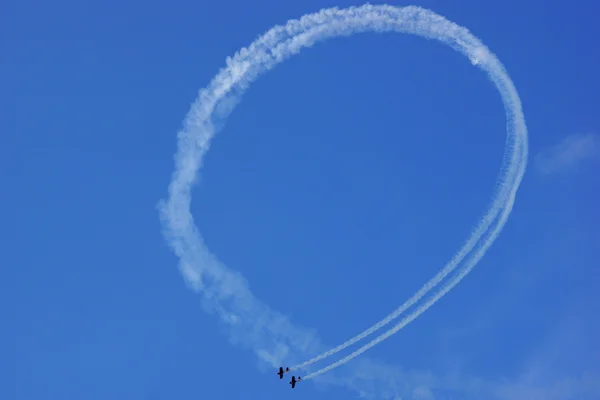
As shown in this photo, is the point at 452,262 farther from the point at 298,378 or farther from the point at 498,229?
the point at 298,378

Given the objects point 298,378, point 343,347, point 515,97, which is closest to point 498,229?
point 515,97

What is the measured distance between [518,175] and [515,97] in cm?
498

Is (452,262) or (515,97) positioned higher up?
(515,97)

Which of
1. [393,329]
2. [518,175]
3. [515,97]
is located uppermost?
[515,97]

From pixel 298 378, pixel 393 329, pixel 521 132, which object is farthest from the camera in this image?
pixel 298 378

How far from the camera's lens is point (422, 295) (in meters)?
58.8

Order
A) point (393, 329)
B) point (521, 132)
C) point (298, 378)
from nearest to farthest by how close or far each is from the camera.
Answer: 1. point (521, 132)
2. point (393, 329)
3. point (298, 378)

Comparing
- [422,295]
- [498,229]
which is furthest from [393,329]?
[498,229]

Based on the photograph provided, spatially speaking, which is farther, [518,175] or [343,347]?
[343,347]

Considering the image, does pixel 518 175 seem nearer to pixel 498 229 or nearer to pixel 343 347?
pixel 498 229

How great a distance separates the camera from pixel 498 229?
187 ft

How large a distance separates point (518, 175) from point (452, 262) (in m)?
7.05

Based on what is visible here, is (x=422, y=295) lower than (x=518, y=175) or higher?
lower

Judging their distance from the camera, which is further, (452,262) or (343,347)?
(343,347)
